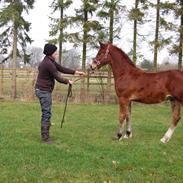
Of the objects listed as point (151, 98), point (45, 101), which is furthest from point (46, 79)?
point (151, 98)

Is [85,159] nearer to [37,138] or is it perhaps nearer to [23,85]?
[37,138]

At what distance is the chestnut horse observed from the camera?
10.1 meters

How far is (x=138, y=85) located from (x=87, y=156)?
116 inches

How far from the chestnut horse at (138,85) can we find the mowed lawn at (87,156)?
2.26ft

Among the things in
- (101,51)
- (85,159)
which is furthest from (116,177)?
(101,51)

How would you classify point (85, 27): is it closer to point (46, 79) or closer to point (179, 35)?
point (179, 35)

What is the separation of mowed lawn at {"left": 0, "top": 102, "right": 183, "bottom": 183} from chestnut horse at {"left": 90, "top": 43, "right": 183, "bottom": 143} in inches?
27.1

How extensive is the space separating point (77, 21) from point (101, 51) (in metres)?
16.6

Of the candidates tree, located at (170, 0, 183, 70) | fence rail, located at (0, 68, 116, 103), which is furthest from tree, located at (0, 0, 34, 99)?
tree, located at (170, 0, 183, 70)

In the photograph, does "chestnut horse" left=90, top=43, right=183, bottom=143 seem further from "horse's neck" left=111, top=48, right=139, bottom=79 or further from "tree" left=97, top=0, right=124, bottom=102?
"tree" left=97, top=0, right=124, bottom=102

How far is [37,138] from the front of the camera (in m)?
10.2

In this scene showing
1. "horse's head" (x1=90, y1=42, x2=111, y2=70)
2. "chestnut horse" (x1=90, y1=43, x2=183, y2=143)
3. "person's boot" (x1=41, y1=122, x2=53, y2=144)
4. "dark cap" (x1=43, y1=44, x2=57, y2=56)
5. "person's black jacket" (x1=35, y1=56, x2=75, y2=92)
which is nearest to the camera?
"person's black jacket" (x1=35, y1=56, x2=75, y2=92)

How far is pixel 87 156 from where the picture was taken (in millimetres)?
8156

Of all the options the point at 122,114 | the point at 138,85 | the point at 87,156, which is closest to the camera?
the point at 87,156
